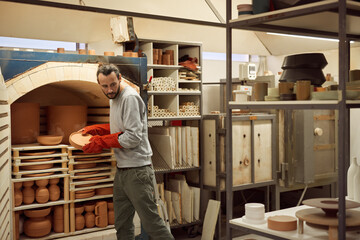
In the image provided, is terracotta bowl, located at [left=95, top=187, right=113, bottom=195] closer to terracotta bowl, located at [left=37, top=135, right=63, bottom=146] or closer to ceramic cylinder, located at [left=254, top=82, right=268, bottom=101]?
terracotta bowl, located at [left=37, top=135, right=63, bottom=146]

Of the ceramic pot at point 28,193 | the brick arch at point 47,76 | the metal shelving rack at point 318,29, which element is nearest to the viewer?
the metal shelving rack at point 318,29

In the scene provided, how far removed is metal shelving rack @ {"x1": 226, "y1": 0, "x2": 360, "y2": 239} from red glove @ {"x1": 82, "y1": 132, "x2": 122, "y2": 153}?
1250mm

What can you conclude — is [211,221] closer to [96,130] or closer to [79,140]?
[96,130]

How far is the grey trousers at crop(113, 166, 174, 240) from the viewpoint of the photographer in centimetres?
376

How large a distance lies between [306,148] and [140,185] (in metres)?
2.82

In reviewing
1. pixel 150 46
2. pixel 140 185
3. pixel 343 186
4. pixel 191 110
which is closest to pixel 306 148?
pixel 191 110

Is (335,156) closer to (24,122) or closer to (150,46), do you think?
(150,46)

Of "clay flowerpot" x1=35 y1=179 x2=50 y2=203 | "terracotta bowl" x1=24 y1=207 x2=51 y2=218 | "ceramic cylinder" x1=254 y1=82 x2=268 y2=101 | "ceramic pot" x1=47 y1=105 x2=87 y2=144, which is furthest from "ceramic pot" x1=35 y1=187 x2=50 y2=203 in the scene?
"ceramic cylinder" x1=254 y1=82 x2=268 y2=101

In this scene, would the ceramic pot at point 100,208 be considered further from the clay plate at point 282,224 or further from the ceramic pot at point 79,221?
the clay plate at point 282,224

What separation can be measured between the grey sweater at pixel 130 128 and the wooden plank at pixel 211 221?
164 centimetres

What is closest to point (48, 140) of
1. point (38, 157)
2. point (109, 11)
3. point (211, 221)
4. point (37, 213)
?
point (38, 157)

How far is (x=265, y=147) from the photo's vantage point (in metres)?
5.59

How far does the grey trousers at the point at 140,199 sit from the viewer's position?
3762 millimetres

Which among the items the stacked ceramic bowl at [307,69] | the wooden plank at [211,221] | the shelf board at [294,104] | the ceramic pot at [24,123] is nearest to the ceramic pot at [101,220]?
the ceramic pot at [24,123]
